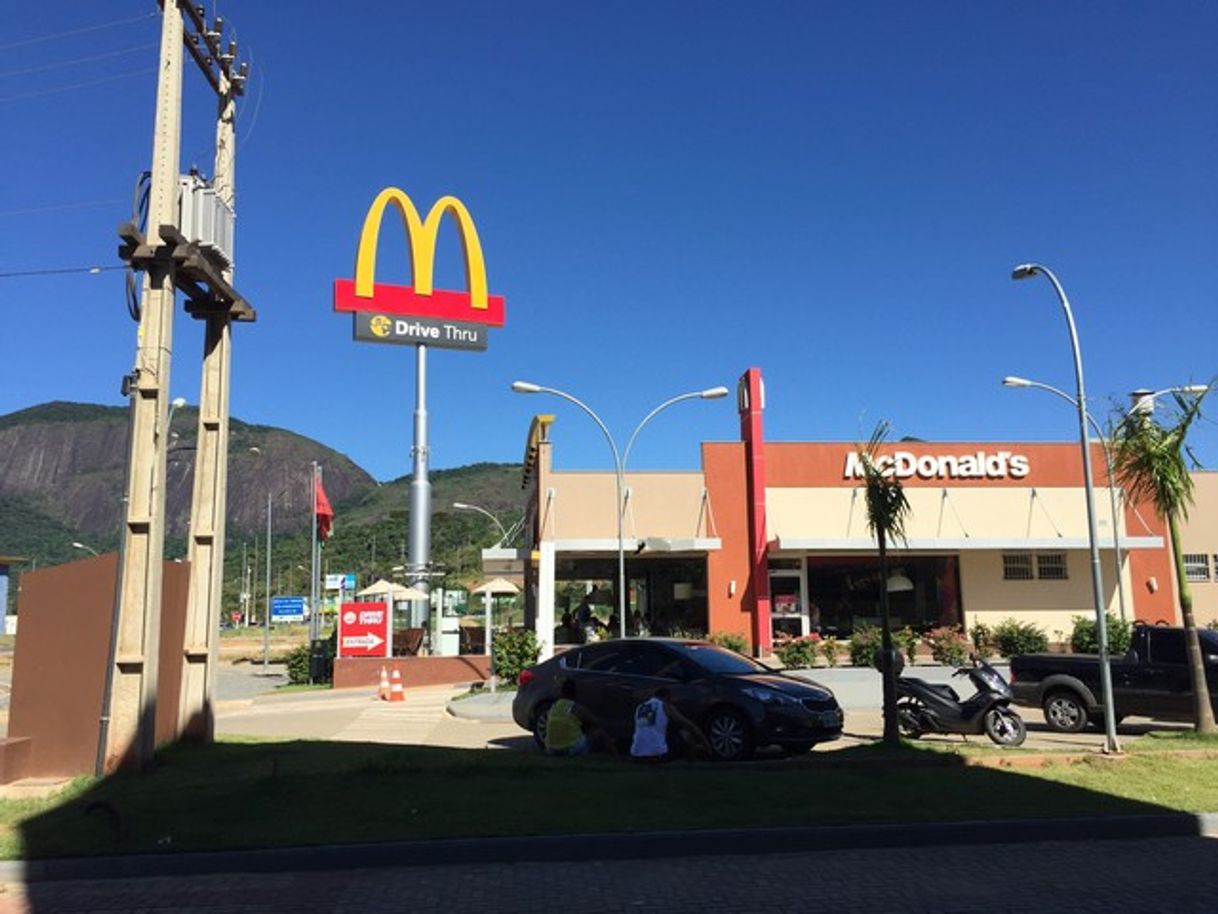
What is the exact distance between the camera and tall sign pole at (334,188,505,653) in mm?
34812

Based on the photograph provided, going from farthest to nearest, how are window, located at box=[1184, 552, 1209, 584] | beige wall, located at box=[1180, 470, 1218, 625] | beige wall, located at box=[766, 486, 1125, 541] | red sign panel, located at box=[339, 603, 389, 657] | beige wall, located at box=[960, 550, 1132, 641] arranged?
window, located at box=[1184, 552, 1209, 584] → beige wall, located at box=[1180, 470, 1218, 625] → beige wall, located at box=[960, 550, 1132, 641] → beige wall, located at box=[766, 486, 1125, 541] → red sign panel, located at box=[339, 603, 389, 657]

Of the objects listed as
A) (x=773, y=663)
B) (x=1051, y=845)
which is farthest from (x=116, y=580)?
(x=773, y=663)

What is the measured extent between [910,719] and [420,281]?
→ 1058 inches

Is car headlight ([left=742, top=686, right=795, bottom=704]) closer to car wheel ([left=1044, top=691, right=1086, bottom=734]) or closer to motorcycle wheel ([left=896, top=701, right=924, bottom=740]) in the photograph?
motorcycle wheel ([left=896, top=701, right=924, bottom=740])

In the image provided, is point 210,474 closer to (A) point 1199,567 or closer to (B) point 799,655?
(B) point 799,655

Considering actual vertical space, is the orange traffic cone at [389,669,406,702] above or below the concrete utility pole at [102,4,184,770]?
below

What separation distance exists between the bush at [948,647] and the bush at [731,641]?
517 cm

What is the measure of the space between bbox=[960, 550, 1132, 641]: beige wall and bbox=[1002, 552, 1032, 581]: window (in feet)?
0.49

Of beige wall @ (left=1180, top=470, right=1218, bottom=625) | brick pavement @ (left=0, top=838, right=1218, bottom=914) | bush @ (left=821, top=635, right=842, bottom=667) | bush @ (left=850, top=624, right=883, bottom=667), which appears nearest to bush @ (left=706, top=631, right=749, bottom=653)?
bush @ (left=821, top=635, right=842, bottom=667)

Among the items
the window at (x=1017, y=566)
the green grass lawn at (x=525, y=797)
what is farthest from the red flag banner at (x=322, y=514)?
the green grass lawn at (x=525, y=797)

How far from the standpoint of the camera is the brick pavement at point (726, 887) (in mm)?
6273

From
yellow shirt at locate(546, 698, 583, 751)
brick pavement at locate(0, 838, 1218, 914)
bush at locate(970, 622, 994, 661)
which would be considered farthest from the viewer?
bush at locate(970, 622, 994, 661)

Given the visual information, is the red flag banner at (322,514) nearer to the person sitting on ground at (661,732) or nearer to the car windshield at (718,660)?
the car windshield at (718,660)

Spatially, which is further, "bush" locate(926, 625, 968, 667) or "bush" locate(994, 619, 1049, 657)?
"bush" locate(994, 619, 1049, 657)
